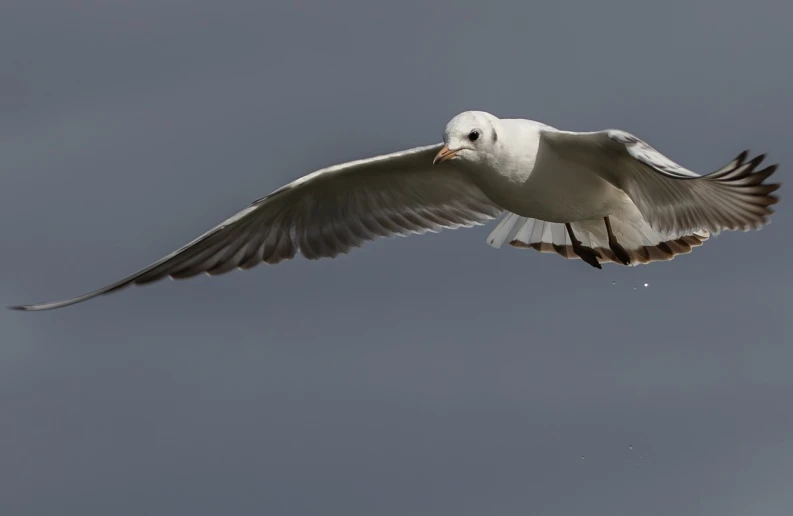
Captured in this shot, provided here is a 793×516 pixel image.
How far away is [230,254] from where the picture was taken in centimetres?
1132

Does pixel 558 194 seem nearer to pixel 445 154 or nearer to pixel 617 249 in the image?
pixel 617 249

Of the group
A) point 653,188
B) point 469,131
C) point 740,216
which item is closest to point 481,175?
point 469,131

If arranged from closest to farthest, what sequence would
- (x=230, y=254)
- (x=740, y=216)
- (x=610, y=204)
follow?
(x=740, y=216) → (x=610, y=204) → (x=230, y=254)

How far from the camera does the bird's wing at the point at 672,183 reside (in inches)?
342

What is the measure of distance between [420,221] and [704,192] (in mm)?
3140

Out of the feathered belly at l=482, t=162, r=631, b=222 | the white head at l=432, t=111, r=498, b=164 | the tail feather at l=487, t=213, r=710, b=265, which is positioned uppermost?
the white head at l=432, t=111, r=498, b=164

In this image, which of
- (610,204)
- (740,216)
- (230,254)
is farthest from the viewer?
(230,254)

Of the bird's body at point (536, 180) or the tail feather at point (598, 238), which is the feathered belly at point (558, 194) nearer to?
the bird's body at point (536, 180)

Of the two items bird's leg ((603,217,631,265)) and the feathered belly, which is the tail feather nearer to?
bird's leg ((603,217,631,265))

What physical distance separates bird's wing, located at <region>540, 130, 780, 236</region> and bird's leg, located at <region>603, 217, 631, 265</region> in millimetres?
633

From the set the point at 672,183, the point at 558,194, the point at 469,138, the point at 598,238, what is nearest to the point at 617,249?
the point at 598,238

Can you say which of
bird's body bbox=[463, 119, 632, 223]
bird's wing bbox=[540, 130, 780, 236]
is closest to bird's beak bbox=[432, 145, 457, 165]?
bird's body bbox=[463, 119, 632, 223]

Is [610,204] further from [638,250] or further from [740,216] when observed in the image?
[740,216]

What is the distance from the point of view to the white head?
31.3ft
